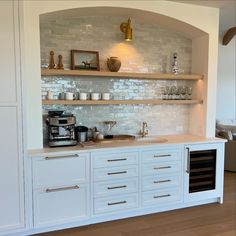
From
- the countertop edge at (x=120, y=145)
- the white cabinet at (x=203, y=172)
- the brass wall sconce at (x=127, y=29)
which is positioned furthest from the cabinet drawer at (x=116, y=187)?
the brass wall sconce at (x=127, y=29)

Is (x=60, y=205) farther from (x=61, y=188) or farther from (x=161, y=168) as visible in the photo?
(x=161, y=168)

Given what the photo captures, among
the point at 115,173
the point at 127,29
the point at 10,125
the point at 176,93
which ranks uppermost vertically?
the point at 127,29

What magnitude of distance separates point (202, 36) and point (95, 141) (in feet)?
6.93

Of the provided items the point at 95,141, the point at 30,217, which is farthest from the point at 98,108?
the point at 30,217

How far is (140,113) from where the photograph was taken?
371cm

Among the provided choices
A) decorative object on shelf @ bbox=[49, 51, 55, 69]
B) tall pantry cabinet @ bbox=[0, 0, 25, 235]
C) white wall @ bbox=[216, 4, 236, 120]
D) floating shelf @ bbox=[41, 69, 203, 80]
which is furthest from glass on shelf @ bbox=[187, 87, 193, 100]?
white wall @ bbox=[216, 4, 236, 120]

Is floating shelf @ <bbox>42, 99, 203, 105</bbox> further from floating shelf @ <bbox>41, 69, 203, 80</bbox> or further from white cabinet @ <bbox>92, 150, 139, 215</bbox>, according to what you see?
white cabinet @ <bbox>92, 150, 139, 215</bbox>

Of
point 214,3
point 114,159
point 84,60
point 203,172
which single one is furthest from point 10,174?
point 214,3

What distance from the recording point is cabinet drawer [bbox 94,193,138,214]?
2928 millimetres

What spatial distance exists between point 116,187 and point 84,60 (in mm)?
1629

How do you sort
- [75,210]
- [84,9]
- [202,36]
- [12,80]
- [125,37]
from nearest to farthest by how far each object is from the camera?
[12,80] < [75,210] < [84,9] < [125,37] < [202,36]

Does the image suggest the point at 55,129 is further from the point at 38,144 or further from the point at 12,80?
the point at 12,80

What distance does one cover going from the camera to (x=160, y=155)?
316cm

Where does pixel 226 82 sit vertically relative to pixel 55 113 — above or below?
above
